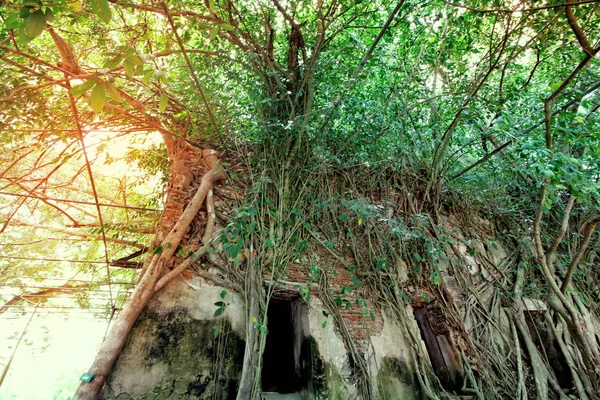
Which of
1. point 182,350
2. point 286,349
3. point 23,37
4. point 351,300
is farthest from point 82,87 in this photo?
point 286,349

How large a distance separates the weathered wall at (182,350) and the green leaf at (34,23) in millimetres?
2125

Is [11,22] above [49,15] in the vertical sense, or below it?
above

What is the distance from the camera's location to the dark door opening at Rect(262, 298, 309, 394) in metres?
2.91

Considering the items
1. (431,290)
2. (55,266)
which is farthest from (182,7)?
(55,266)

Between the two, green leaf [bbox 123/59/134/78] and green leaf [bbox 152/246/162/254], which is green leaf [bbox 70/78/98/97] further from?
green leaf [bbox 152/246/162/254]

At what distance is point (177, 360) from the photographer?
232 centimetres

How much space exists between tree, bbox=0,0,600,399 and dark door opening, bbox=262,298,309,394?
0.44 m

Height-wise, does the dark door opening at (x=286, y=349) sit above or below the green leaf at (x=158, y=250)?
below

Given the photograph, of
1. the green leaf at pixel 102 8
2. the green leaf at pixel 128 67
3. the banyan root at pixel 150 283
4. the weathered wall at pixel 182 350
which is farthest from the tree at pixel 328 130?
the green leaf at pixel 102 8

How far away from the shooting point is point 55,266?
5.56 metres

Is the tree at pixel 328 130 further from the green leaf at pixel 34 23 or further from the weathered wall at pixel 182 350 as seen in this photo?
the green leaf at pixel 34 23

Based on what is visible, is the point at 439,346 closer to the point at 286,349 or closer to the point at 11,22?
the point at 286,349

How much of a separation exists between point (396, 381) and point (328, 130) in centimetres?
271

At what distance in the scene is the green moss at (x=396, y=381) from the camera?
282cm
